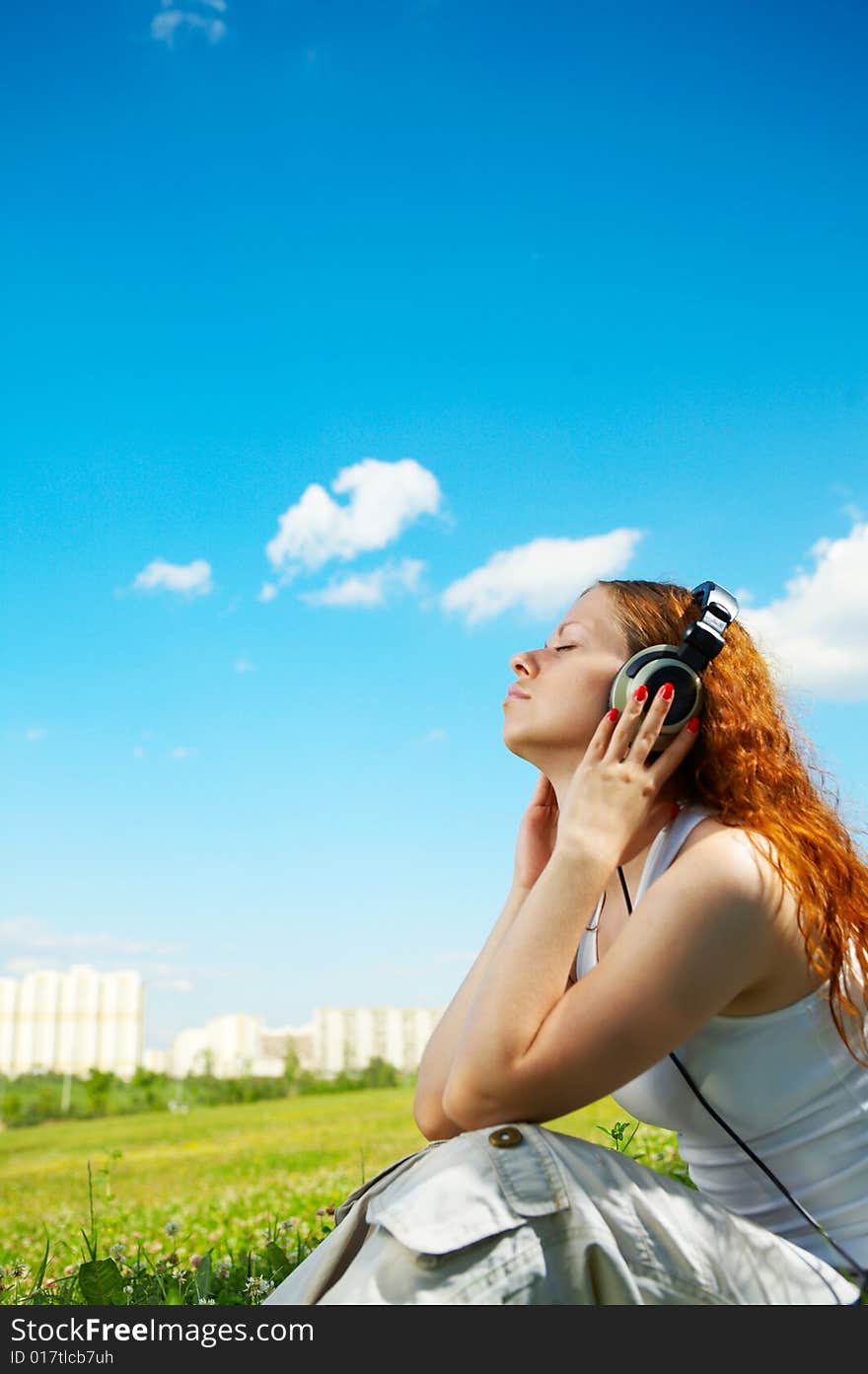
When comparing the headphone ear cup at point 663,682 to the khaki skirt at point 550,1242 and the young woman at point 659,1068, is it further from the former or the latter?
the khaki skirt at point 550,1242

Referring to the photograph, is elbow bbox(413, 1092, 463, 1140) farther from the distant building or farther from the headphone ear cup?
the distant building

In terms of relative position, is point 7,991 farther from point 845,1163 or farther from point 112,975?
point 845,1163

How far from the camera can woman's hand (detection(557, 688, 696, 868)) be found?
2082mm

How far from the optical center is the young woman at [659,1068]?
1.68m

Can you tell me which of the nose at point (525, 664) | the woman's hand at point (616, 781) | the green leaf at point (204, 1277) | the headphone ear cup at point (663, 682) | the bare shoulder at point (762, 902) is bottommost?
the green leaf at point (204, 1277)

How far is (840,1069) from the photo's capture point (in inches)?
77.0

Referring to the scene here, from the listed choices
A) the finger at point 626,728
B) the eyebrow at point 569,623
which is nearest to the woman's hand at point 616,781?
the finger at point 626,728

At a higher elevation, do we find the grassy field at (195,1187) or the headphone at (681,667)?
the headphone at (681,667)

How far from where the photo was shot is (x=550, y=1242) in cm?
167

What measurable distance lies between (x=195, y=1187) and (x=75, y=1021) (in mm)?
10294

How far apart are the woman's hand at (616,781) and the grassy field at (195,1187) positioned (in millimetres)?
1232

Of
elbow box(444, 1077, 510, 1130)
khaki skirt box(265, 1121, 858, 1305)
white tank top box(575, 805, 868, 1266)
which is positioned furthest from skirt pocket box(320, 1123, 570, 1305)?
white tank top box(575, 805, 868, 1266)

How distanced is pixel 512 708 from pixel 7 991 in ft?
56.1

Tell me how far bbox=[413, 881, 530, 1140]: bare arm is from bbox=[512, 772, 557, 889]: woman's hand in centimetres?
5
